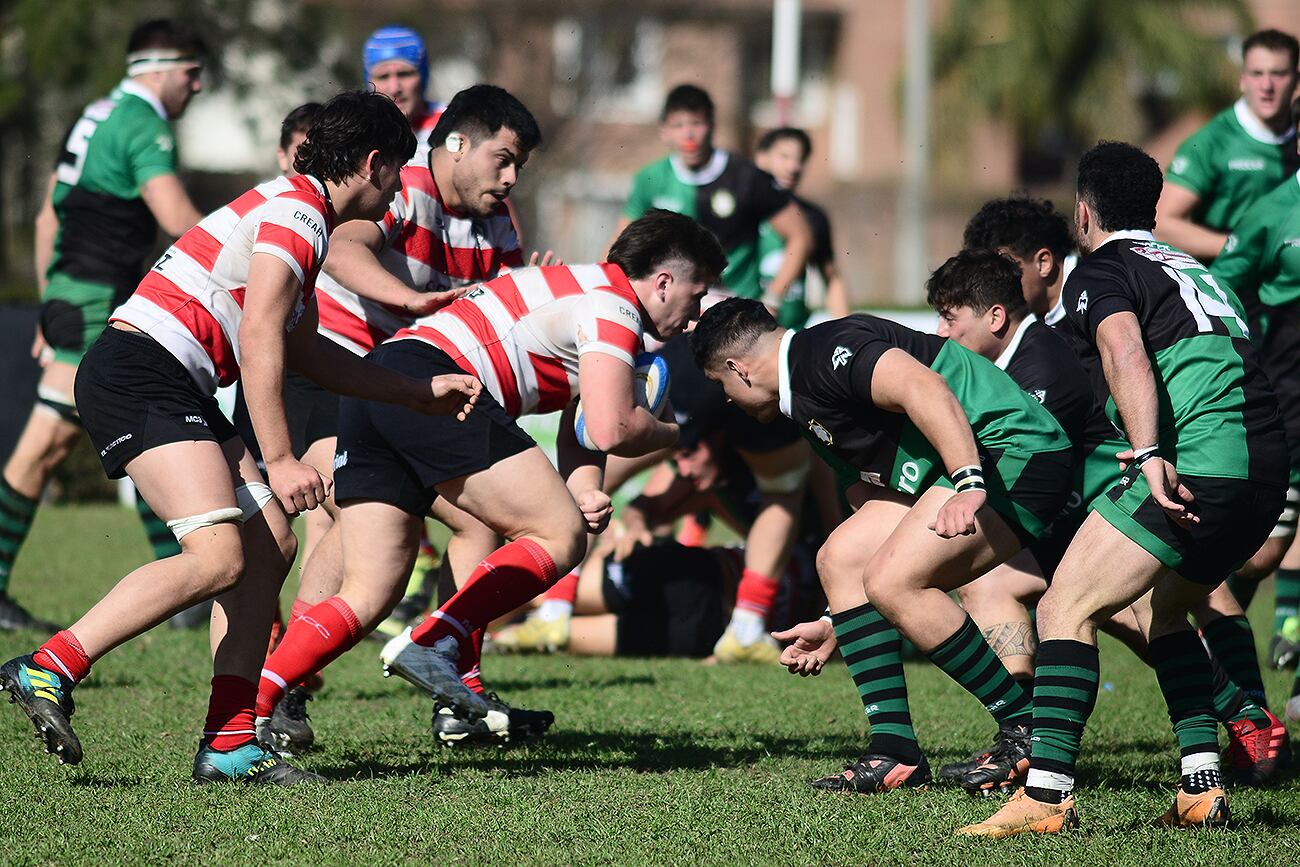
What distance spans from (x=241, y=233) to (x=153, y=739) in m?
1.76

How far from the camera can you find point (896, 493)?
15.6 feet

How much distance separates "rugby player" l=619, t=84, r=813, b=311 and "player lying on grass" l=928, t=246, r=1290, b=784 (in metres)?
3.83

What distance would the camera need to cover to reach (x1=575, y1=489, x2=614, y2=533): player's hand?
495cm

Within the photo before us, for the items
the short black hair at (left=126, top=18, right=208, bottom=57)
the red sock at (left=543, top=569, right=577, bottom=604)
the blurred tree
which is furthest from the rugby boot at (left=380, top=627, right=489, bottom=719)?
the blurred tree

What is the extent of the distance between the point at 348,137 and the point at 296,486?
1.01 meters

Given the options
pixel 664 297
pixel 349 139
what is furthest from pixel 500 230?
pixel 349 139

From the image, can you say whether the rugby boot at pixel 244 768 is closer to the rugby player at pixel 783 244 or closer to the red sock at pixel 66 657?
the red sock at pixel 66 657

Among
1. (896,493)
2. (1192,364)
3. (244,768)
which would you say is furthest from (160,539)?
(1192,364)

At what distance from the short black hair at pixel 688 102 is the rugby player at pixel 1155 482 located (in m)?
4.65

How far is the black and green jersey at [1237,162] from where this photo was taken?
23.1ft

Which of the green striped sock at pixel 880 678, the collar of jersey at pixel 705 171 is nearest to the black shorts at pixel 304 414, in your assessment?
the green striped sock at pixel 880 678

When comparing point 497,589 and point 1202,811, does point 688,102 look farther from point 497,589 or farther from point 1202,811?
point 1202,811

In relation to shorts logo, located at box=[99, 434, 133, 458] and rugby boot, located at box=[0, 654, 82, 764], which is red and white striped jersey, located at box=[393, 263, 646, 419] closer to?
shorts logo, located at box=[99, 434, 133, 458]

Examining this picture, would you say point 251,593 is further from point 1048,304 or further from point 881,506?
point 1048,304
